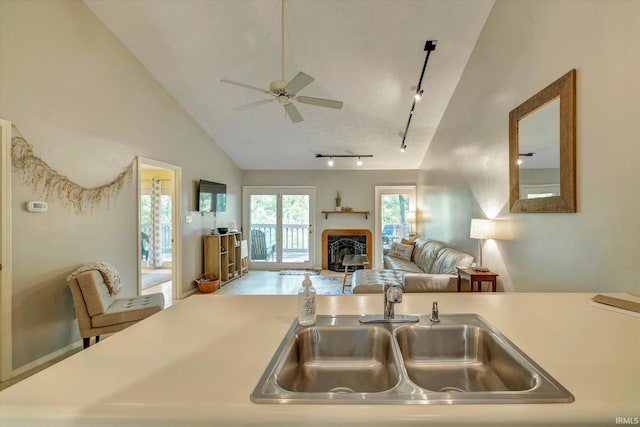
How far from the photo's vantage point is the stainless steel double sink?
0.96 meters

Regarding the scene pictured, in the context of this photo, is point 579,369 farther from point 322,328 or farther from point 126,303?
point 126,303

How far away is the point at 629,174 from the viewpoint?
1.48 metres

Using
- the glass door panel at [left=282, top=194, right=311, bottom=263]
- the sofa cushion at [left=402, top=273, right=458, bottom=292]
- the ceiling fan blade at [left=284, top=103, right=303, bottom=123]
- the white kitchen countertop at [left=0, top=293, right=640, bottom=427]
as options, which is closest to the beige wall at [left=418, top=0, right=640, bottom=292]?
the sofa cushion at [left=402, top=273, right=458, bottom=292]

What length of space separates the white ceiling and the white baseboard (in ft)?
10.8

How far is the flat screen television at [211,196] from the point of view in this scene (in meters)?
4.83

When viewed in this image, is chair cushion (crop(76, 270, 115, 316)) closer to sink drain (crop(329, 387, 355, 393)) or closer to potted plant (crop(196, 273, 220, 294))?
potted plant (crop(196, 273, 220, 294))

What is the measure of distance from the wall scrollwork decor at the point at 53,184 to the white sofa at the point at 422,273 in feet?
9.86

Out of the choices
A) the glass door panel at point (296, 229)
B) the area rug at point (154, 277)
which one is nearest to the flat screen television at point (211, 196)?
the glass door panel at point (296, 229)

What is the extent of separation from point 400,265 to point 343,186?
8.81 feet

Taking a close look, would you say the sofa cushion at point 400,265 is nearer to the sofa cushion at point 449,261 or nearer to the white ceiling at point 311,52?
the sofa cushion at point 449,261

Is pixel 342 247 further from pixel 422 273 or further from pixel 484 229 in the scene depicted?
pixel 484 229

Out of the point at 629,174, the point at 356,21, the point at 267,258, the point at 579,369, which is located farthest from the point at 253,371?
the point at 267,258

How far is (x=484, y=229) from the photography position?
9.27 feet

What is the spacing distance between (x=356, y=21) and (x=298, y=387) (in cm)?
325
